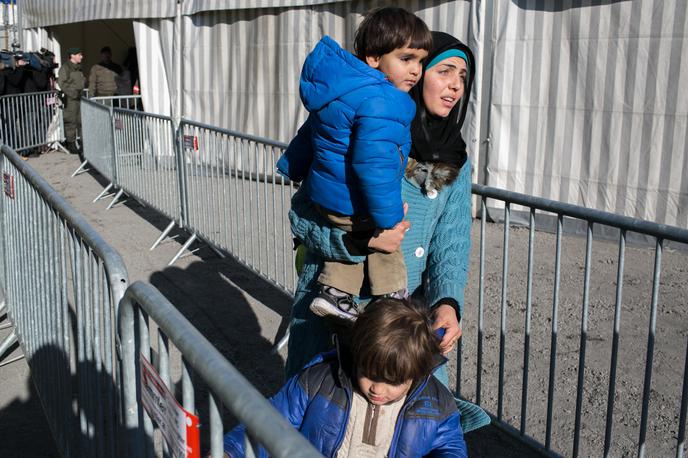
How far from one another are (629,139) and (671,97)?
55 cm

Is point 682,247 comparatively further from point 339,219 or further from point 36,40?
point 36,40

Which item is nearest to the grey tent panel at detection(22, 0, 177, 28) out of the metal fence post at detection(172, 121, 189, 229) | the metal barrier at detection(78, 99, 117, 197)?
the metal barrier at detection(78, 99, 117, 197)

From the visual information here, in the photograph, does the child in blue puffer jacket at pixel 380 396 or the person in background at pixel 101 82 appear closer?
the child in blue puffer jacket at pixel 380 396

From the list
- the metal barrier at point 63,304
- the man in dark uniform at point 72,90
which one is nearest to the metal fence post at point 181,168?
the metal barrier at point 63,304

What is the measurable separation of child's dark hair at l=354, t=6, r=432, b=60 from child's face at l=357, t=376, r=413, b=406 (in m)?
1.05

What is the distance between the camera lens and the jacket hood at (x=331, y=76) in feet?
7.59

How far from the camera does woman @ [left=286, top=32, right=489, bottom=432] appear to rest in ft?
8.47

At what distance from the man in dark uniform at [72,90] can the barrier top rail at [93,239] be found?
1217 centimetres

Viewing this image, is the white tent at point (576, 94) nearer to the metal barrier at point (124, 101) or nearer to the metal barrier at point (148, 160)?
the metal barrier at point (148, 160)

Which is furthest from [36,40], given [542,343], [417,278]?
[417,278]

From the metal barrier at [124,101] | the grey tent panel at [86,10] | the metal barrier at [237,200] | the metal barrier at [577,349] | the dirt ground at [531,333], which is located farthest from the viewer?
the metal barrier at [124,101]

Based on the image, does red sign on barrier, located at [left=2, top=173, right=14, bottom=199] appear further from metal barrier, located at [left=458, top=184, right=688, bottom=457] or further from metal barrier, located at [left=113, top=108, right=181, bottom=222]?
metal barrier, located at [left=113, top=108, right=181, bottom=222]

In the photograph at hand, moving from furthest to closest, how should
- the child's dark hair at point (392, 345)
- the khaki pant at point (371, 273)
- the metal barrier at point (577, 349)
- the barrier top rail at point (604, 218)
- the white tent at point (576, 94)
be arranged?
the white tent at point (576, 94) < the metal barrier at point (577, 349) < the barrier top rail at point (604, 218) < the khaki pant at point (371, 273) < the child's dark hair at point (392, 345)

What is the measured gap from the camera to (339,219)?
2.52m
